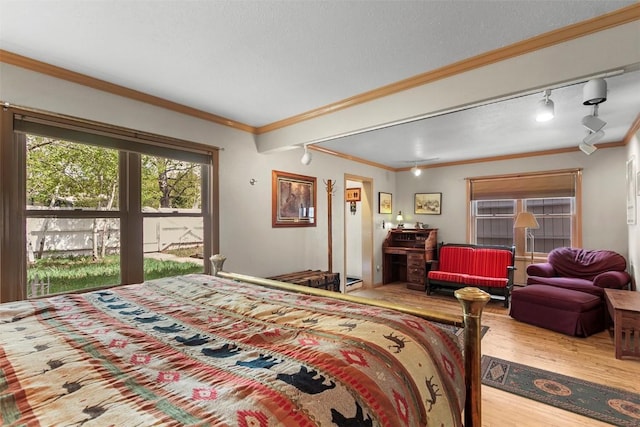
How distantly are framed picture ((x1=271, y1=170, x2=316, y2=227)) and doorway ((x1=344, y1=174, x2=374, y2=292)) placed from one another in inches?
58.5

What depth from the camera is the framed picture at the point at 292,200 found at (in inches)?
160

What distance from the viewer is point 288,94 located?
2.83 meters

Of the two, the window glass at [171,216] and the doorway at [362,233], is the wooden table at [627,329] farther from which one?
the window glass at [171,216]

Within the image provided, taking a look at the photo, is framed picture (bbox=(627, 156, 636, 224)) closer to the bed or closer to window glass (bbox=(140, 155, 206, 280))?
the bed

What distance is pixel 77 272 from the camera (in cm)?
256

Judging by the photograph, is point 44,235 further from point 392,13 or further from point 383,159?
point 383,159

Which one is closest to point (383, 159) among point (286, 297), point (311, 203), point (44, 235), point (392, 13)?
point (311, 203)

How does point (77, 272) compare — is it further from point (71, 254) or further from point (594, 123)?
point (594, 123)

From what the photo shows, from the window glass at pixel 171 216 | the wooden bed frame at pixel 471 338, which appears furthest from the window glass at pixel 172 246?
the wooden bed frame at pixel 471 338

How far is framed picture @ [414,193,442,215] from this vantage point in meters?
6.31

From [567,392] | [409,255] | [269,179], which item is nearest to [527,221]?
[409,255]

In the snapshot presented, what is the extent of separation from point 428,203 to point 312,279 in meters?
3.68

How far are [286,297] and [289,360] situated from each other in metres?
0.76

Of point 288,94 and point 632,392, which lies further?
point 288,94
